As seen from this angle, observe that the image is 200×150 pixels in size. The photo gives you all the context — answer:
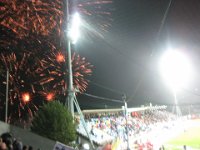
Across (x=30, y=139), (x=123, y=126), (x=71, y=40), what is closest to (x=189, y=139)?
(x=123, y=126)

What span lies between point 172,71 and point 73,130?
83.0 ft

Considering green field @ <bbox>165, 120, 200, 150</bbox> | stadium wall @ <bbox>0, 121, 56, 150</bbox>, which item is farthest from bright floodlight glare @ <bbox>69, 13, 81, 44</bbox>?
green field @ <bbox>165, 120, 200, 150</bbox>

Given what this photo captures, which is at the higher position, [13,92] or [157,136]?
[13,92]

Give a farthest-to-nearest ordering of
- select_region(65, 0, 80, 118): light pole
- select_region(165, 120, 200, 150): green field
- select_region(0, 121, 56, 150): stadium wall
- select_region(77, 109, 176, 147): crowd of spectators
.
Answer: select_region(165, 120, 200, 150): green field, select_region(77, 109, 176, 147): crowd of spectators, select_region(65, 0, 80, 118): light pole, select_region(0, 121, 56, 150): stadium wall

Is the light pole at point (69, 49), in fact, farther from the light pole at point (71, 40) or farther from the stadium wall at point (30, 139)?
the stadium wall at point (30, 139)

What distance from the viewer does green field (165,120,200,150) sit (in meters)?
41.8

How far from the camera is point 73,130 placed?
49.9 feet

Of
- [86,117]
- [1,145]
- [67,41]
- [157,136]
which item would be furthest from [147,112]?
[1,145]

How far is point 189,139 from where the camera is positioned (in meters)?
47.0

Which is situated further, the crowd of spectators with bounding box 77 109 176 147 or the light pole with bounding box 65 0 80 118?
the crowd of spectators with bounding box 77 109 176 147

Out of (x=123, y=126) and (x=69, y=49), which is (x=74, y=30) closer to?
(x=69, y=49)

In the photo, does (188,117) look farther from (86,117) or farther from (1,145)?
(1,145)

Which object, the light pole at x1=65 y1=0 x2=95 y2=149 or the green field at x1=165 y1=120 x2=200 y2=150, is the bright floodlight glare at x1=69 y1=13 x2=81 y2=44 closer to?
the light pole at x1=65 y1=0 x2=95 y2=149

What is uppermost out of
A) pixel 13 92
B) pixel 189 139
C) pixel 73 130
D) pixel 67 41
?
pixel 67 41
